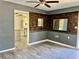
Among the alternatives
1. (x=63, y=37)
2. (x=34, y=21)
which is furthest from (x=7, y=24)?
(x=63, y=37)

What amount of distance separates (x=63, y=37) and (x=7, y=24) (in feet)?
12.1

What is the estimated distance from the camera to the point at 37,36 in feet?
21.2

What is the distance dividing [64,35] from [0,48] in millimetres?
3959

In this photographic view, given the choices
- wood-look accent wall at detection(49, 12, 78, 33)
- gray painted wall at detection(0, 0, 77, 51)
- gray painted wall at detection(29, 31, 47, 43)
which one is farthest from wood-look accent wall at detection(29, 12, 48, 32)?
wood-look accent wall at detection(49, 12, 78, 33)

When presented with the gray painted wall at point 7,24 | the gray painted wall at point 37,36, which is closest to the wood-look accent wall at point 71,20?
the gray painted wall at point 37,36

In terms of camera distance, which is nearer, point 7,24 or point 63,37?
point 7,24

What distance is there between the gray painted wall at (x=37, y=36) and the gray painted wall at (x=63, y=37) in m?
0.47

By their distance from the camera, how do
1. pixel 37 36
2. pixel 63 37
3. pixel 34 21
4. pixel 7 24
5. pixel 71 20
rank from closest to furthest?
pixel 7 24, pixel 71 20, pixel 63 37, pixel 34 21, pixel 37 36

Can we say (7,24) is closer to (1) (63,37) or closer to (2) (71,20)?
(1) (63,37)

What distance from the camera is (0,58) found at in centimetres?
364

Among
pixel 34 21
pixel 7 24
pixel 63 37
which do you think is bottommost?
pixel 63 37

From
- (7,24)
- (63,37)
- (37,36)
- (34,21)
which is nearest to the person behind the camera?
(7,24)

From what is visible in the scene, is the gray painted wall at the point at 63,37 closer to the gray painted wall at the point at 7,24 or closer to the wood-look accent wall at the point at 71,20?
the wood-look accent wall at the point at 71,20

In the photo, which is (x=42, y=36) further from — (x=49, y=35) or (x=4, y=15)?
(x=4, y=15)
